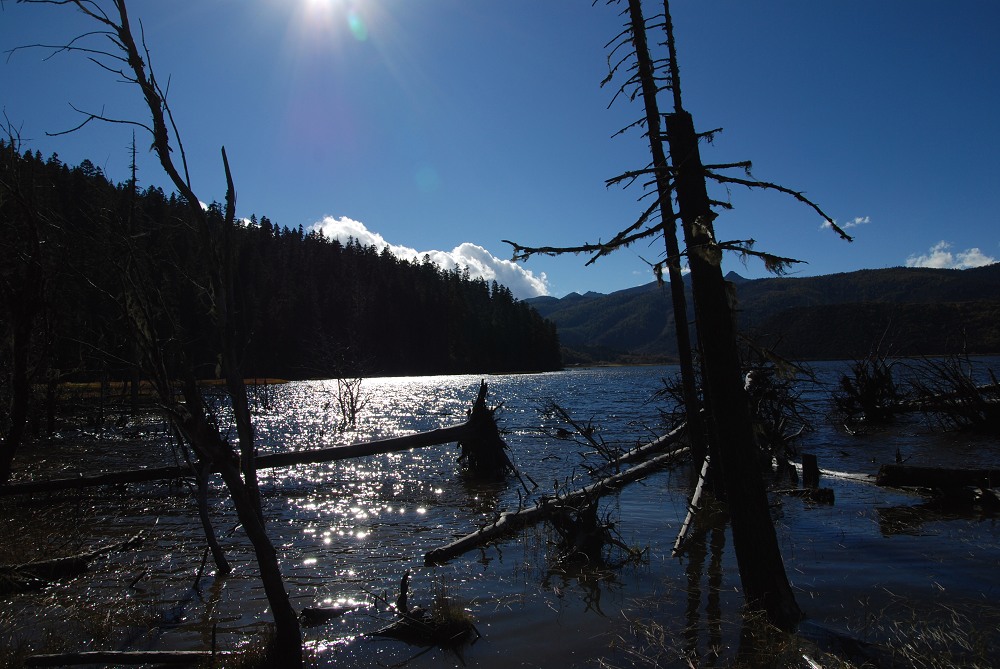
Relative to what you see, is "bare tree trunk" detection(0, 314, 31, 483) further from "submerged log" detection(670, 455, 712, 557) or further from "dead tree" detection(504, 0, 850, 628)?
"submerged log" detection(670, 455, 712, 557)

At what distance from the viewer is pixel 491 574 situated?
256 inches

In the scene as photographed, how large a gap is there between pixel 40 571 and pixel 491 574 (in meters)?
5.13

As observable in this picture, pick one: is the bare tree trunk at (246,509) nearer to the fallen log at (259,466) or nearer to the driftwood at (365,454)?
the driftwood at (365,454)

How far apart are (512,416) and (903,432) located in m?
17.4

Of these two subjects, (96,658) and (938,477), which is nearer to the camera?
(96,658)

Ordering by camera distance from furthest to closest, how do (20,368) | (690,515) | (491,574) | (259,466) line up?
(259,466) → (20,368) → (690,515) → (491,574)

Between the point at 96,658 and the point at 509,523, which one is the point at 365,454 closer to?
the point at 509,523

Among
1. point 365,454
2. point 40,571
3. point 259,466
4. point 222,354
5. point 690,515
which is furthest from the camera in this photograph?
point 365,454

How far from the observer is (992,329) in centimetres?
12069

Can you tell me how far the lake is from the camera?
471cm

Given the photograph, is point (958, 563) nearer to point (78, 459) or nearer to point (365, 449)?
point (365, 449)

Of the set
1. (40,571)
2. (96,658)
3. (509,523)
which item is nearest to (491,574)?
(509,523)

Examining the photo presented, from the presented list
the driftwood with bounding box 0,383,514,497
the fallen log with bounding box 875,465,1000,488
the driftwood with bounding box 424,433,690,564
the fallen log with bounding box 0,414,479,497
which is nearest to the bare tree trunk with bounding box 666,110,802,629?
the driftwood with bounding box 424,433,690,564

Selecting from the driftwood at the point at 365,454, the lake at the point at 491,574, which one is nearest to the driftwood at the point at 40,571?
the lake at the point at 491,574
